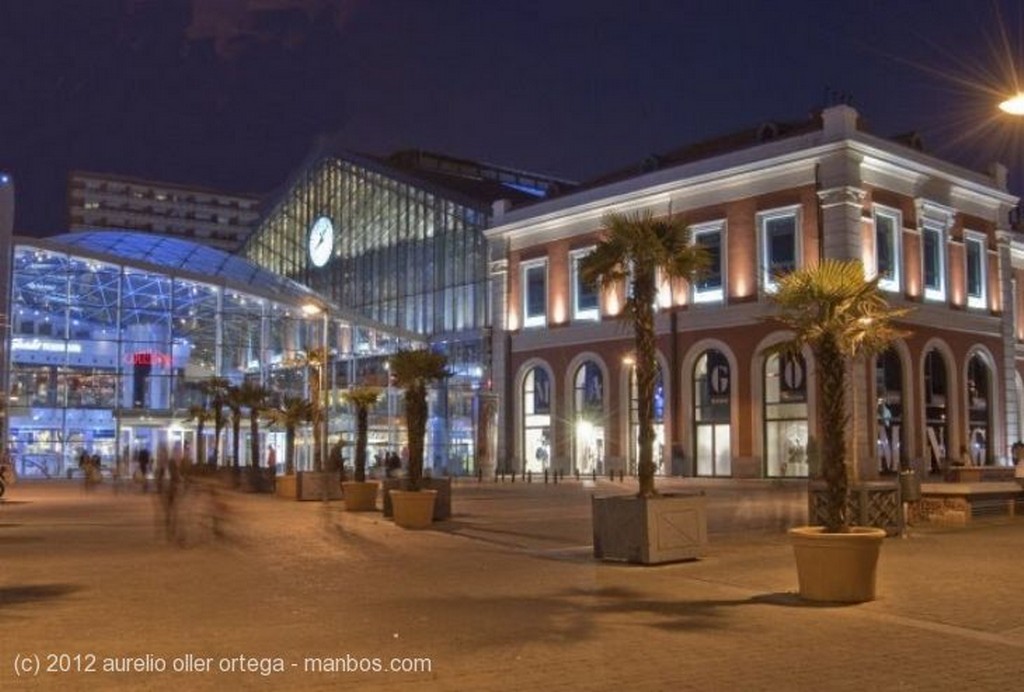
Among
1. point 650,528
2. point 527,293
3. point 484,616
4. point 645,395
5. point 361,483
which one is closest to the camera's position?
point 484,616

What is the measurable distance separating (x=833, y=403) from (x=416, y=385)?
14.9m

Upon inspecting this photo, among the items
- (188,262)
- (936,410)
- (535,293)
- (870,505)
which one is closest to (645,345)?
(870,505)

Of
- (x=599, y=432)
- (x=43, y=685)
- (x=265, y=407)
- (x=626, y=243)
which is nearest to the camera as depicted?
(x=43, y=685)

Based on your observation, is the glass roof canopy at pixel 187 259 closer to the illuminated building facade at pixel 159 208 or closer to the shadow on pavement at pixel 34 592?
the shadow on pavement at pixel 34 592

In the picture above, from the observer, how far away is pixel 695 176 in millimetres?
50656

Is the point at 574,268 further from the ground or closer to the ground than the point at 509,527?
further from the ground

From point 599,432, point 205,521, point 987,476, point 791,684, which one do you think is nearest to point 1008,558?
point 791,684

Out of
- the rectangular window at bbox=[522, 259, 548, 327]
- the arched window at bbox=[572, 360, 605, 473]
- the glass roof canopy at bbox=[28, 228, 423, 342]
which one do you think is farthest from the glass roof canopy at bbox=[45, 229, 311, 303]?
the arched window at bbox=[572, 360, 605, 473]

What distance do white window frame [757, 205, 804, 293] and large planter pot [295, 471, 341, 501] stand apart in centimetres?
2165

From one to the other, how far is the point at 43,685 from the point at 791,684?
19.2ft

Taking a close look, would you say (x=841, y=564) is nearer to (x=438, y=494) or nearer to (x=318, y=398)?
(x=438, y=494)

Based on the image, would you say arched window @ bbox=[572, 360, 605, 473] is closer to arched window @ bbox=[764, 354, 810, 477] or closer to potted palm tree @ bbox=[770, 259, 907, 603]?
arched window @ bbox=[764, 354, 810, 477]

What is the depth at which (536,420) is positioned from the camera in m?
59.4

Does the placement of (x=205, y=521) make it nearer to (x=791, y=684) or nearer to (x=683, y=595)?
(x=683, y=595)
